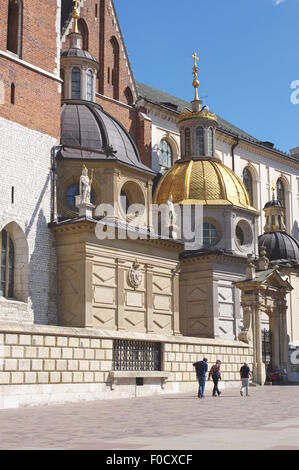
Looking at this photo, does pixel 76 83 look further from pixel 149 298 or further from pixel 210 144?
pixel 210 144

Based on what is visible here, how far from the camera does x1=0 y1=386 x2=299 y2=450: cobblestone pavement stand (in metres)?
9.50

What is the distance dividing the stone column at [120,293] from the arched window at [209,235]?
31.5ft

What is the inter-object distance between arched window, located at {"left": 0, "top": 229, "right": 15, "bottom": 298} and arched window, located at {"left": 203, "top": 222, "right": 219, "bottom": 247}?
13223mm

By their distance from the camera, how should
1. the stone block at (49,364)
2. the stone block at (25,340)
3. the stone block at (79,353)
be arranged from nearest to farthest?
1. the stone block at (25,340)
2. the stone block at (49,364)
3. the stone block at (79,353)

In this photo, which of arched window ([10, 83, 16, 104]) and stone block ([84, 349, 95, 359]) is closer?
stone block ([84, 349, 95, 359])

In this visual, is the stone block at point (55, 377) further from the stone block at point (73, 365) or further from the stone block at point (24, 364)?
the stone block at point (24, 364)

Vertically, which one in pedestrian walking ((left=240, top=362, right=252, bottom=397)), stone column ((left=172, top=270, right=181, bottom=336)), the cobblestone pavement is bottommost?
the cobblestone pavement

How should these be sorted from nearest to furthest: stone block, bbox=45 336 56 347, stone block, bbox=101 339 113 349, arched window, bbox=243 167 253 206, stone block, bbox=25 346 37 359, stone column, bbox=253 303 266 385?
stone block, bbox=25 346 37 359
stone block, bbox=45 336 56 347
stone block, bbox=101 339 113 349
stone column, bbox=253 303 266 385
arched window, bbox=243 167 253 206

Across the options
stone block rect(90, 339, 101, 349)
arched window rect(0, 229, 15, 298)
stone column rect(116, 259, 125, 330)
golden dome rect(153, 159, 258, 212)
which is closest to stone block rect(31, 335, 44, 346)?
stone block rect(90, 339, 101, 349)

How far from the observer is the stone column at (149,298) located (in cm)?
2927

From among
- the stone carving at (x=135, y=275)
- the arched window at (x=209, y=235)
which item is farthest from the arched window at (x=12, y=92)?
the arched window at (x=209, y=235)

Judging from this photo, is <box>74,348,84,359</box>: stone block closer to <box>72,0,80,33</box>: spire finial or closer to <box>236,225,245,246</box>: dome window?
<box>72,0,80,33</box>: spire finial

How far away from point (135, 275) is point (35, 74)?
8.51 meters
